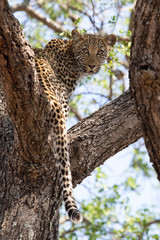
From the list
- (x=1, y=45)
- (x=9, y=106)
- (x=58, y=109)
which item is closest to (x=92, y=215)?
(x=58, y=109)

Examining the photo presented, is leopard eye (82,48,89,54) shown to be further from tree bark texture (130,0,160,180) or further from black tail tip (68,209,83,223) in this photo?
tree bark texture (130,0,160,180)

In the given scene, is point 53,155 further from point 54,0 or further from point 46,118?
point 54,0

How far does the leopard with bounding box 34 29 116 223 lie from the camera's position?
4523mm

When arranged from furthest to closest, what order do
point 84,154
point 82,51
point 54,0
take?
point 54,0, point 82,51, point 84,154

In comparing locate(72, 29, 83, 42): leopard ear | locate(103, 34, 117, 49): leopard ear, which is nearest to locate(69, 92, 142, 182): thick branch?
locate(72, 29, 83, 42): leopard ear

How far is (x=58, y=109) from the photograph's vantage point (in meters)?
4.58

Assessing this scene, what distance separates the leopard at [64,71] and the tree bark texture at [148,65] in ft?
4.50

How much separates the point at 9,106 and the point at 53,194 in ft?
4.06

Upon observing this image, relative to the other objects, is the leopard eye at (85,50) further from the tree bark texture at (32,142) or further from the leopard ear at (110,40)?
the tree bark texture at (32,142)

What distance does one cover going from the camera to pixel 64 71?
6129 millimetres

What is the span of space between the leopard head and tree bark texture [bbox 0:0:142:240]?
129 centimetres

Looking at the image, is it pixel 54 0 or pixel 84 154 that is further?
pixel 54 0

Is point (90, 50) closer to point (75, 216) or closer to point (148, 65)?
point (75, 216)

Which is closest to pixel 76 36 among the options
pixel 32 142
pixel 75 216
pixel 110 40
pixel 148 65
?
pixel 110 40
